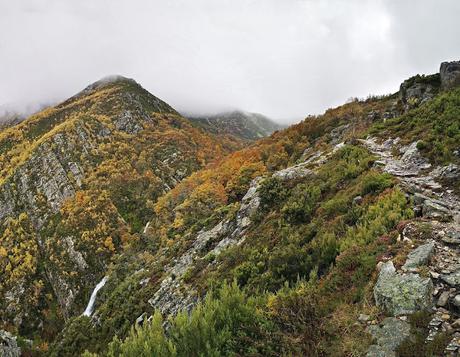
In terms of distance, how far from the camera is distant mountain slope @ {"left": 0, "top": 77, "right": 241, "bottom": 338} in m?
81.2

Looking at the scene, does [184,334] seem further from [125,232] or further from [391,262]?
[125,232]

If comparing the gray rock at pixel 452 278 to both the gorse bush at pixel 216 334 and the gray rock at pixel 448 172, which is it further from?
the gray rock at pixel 448 172

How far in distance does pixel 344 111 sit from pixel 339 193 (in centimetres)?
4523

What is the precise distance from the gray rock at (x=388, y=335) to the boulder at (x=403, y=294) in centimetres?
36

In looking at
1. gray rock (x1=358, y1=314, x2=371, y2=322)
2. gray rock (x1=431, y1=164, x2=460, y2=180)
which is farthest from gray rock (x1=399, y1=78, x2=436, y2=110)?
gray rock (x1=358, y1=314, x2=371, y2=322)

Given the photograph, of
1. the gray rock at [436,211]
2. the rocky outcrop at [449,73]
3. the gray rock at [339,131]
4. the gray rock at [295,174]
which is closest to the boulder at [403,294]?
the gray rock at [436,211]

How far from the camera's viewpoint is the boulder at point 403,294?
8.26 meters

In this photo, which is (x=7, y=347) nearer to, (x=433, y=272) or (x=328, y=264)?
(x=328, y=264)

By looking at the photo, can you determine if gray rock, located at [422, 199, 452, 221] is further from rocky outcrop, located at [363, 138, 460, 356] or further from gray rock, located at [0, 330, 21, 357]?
gray rock, located at [0, 330, 21, 357]

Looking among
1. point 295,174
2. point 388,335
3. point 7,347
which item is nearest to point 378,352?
point 388,335

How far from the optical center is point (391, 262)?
32.6 feet

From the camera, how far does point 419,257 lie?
31.2 ft

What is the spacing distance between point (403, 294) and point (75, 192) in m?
105

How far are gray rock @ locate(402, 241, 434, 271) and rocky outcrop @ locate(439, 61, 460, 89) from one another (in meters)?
29.5
